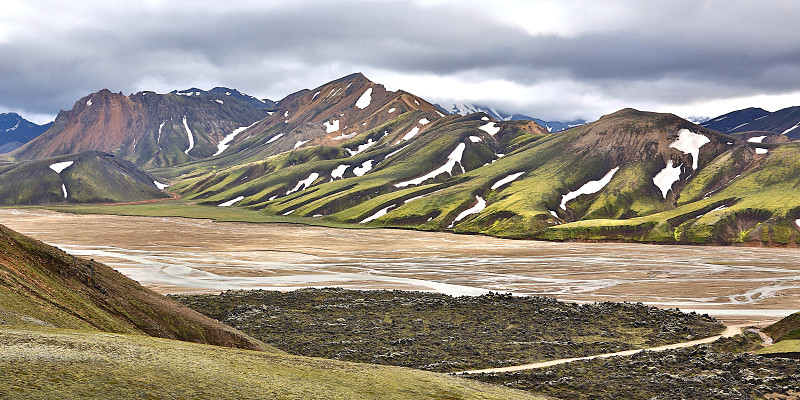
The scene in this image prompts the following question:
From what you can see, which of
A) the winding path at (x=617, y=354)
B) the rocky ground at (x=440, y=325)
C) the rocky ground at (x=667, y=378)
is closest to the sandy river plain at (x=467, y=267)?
the winding path at (x=617, y=354)

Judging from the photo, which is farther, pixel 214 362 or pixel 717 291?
pixel 717 291

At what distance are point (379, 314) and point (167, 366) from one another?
143 feet

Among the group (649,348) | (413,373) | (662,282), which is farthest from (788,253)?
(413,373)

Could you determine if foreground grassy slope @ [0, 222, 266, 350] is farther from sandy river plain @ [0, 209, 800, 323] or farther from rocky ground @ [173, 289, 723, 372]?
sandy river plain @ [0, 209, 800, 323]

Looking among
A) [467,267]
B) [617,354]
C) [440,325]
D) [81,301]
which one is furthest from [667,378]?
[467,267]

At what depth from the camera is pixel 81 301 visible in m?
38.8

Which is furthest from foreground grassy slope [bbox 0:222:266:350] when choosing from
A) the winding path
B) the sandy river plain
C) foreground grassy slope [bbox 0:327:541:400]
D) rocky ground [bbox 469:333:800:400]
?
the sandy river plain

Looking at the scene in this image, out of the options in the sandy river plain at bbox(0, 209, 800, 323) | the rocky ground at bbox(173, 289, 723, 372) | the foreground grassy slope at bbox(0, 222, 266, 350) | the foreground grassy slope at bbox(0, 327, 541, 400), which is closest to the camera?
the foreground grassy slope at bbox(0, 327, 541, 400)

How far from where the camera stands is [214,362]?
28.5 metres

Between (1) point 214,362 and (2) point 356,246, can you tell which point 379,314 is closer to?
(1) point 214,362

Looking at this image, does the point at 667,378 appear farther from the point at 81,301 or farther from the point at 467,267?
the point at 467,267

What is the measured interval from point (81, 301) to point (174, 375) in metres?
19.0

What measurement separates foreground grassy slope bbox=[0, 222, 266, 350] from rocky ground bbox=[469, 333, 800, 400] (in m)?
22.6

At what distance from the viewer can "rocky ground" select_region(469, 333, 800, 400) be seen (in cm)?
3962
